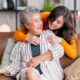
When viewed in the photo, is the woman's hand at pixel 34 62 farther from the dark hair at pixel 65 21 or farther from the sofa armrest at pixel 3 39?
the sofa armrest at pixel 3 39

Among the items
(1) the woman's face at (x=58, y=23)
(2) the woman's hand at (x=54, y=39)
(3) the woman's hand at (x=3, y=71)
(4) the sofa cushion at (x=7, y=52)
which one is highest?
(1) the woman's face at (x=58, y=23)

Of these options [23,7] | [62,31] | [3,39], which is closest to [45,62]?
[62,31]

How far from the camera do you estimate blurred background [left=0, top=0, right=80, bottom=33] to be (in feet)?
15.5

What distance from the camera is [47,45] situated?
210cm

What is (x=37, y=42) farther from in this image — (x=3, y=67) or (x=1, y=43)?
(x=1, y=43)

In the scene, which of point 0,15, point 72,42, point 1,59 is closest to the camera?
point 72,42

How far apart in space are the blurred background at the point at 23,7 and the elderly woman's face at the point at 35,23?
261cm

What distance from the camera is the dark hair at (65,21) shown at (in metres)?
2.10

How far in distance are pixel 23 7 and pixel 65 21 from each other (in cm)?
307

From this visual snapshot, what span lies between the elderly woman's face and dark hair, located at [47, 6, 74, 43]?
138 mm

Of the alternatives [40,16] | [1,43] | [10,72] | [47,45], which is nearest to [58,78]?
[47,45]

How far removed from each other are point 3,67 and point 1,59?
30 centimetres

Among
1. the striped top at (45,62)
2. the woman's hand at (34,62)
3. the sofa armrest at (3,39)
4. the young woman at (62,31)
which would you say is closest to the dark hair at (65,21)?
the young woman at (62,31)

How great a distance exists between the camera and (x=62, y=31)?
2197 mm
